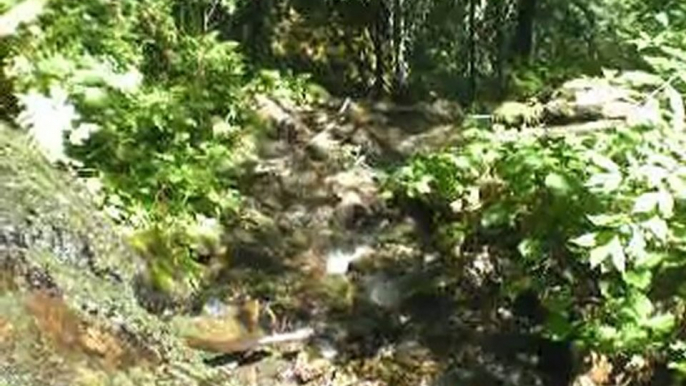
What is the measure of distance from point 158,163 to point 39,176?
9.46 feet

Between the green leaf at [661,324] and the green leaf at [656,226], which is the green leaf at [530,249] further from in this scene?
the green leaf at [656,226]

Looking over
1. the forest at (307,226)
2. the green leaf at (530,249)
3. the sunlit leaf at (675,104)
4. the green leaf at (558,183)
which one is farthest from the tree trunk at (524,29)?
the sunlit leaf at (675,104)

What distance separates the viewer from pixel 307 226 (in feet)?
31.5

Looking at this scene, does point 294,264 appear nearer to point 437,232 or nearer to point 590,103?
point 437,232

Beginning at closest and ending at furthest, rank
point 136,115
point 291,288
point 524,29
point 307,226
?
point 291,288 < point 136,115 < point 307,226 < point 524,29

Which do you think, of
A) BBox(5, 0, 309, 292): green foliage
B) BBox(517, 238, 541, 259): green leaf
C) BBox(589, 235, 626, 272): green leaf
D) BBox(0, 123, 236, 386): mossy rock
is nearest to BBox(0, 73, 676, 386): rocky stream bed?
BBox(0, 123, 236, 386): mossy rock

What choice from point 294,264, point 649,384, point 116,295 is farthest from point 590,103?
point 116,295

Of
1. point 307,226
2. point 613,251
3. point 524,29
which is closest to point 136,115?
point 307,226

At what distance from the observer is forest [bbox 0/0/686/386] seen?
178 inches

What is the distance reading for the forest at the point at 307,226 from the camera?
4531mm

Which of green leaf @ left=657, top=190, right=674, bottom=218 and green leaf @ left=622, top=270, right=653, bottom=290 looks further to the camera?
green leaf @ left=622, top=270, right=653, bottom=290

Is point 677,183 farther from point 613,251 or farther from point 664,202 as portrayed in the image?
point 613,251

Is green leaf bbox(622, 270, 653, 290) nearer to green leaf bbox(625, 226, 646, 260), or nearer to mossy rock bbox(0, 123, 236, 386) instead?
green leaf bbox(625, 226, 646, 260)

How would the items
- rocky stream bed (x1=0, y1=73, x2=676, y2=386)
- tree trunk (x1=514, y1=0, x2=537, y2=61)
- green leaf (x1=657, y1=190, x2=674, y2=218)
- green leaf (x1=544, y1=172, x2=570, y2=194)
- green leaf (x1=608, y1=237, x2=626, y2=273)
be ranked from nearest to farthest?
green leaf (x1=657, y1=190, x2=674, y2=218) < green leaf (x1=608, y1=237, x2=626, y2=273) < rocky stream bed (x1=0, y1=73, x2=676, y2=386) < green leaf (x1=544, y1=172, x2=570, y2=194) < tree trunk (x1=514, y1=0, x2=537, y2=61)
